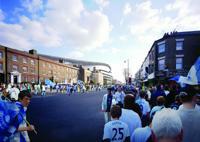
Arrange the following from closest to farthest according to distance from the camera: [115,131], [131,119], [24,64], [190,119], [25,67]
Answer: [190,119], [115,131], [131,119], [24,64], [25,67]

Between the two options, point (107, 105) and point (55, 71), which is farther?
point (55, 71)

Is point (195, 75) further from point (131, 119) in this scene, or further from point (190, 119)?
point (190, 119)

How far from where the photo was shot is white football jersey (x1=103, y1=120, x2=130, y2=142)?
3.91 m

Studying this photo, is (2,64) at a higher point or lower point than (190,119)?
higher

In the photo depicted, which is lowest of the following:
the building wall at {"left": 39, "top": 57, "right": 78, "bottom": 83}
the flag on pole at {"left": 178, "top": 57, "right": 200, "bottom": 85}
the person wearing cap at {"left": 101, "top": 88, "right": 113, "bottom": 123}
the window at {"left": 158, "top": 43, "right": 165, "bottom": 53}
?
the person wearing cap at {"left": 101, "top": 88, "right": 113, "bottom": 123}

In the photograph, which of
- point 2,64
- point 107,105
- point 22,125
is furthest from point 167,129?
point 2,64

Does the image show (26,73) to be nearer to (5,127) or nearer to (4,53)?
(4,53)

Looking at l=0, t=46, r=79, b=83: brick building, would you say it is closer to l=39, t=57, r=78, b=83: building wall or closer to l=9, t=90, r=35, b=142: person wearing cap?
l=39, t=57, r=78, b=83: building wall

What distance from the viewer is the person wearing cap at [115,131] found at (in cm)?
391

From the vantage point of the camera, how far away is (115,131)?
398cm

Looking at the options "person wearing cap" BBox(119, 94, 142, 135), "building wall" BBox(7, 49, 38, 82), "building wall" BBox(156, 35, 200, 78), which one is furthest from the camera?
"building wall" BBox(7, 49, 38, 82)

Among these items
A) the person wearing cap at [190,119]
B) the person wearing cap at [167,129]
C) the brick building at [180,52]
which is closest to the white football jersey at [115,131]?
the person wearing cap at [190,119]

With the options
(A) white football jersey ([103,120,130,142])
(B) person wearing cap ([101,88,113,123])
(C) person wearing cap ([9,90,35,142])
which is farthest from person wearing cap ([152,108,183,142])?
(B) person wearing cap ([101,88,113,123])

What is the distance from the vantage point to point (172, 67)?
117 feet
